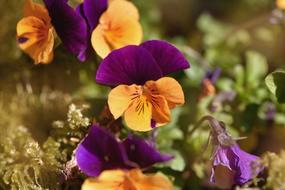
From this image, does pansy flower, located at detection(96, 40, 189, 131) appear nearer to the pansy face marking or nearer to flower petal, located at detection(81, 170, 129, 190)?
the pansy face marking

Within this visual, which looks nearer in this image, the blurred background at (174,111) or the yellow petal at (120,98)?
the yellow petal at (120,98)

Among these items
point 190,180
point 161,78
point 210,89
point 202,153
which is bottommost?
point 190,180

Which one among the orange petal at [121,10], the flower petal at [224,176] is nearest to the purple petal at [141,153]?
the flower petal at [224,176]

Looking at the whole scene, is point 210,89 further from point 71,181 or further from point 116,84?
point 71,181

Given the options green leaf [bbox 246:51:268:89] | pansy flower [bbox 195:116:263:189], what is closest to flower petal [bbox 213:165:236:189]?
pansy flower [bbox 195:116:263:189]

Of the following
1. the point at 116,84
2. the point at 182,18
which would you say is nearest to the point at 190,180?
the point at 116,84

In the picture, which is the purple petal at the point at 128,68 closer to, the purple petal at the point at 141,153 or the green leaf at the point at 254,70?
the purple petal at the point at 141,153

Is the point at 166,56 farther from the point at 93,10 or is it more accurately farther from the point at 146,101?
the point at 93,10
